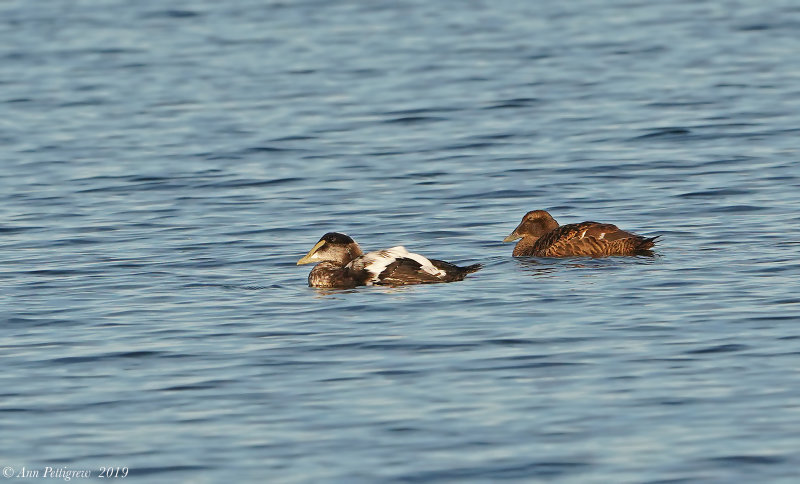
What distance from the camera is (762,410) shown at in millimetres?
8406

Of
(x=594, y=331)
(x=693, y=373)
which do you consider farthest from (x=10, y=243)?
(x=693, y=373)

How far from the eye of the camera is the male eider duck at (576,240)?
13.0 meters

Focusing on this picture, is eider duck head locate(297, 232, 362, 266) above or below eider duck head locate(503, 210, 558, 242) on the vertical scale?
above

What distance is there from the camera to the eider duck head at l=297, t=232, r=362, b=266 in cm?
1278

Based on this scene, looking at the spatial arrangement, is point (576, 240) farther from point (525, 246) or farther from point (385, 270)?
point (385, 270)

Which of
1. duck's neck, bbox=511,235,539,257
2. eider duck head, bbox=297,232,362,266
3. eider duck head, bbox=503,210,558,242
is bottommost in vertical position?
duck's neck, bbox=511,235,539,257

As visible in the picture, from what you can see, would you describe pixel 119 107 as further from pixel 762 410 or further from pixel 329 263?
pixel 762 410

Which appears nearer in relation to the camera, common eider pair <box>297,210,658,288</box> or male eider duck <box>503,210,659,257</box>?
common eider pair <box>297,210,658,288</box>
